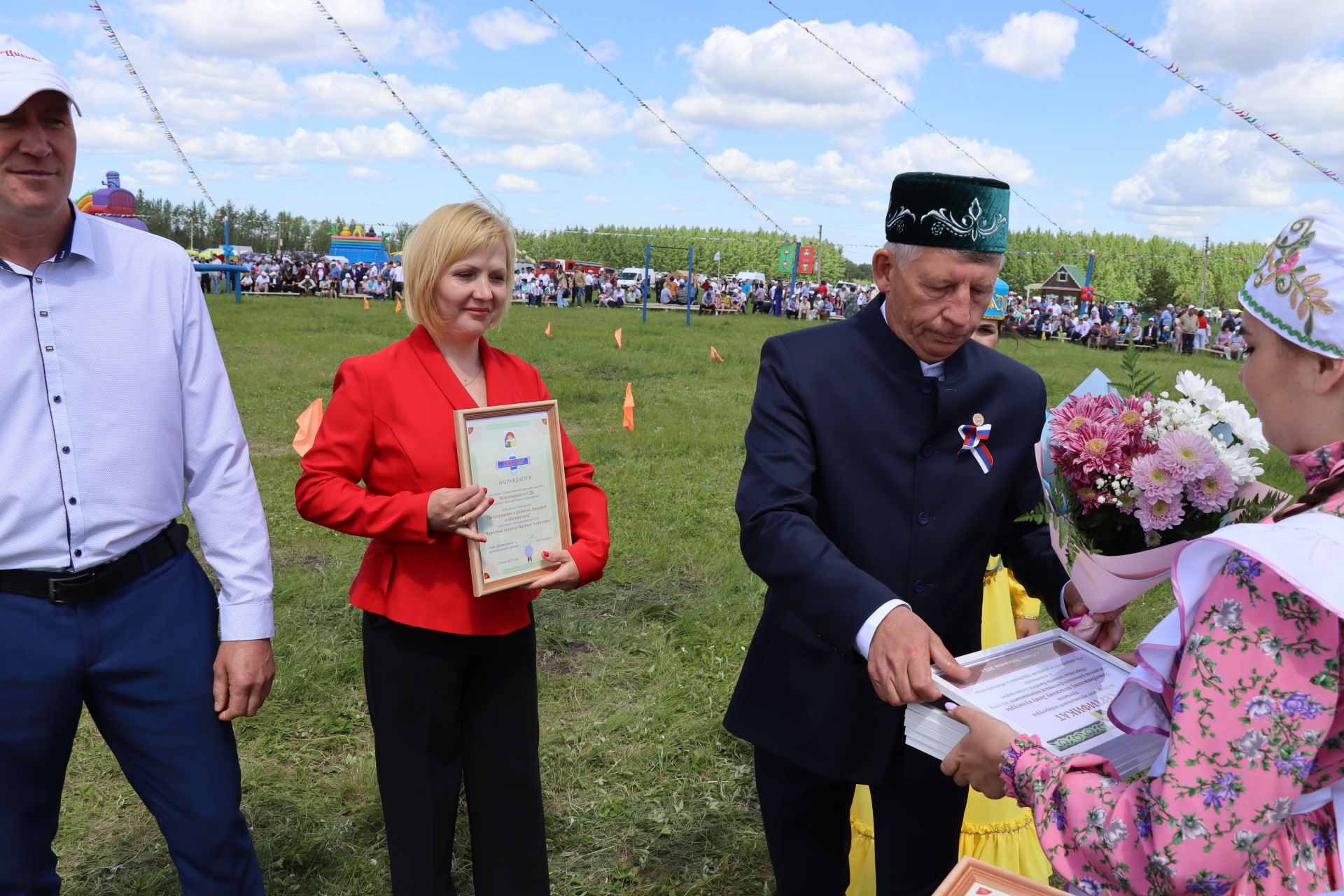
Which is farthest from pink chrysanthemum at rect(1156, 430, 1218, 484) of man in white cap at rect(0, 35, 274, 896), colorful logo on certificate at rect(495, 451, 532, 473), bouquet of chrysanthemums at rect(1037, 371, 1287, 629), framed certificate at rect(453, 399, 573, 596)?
man in white cap at rect(0, 35, 274, 896)

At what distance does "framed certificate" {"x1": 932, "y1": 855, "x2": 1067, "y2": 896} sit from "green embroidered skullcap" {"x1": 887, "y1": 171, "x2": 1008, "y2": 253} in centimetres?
129

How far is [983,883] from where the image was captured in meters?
1.58

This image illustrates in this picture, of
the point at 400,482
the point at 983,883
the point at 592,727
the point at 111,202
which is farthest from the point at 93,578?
the point at 111,202

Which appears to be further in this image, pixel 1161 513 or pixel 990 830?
pixel 990 830

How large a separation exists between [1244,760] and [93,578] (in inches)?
88.5

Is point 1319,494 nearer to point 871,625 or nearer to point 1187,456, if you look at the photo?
point 1187,456

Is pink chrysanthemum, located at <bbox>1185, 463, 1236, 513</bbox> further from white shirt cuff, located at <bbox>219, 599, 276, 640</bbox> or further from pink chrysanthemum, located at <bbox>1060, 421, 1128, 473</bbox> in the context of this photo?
white shirt cuff, located at <bbox>219, 599, 276, 640</bbox>

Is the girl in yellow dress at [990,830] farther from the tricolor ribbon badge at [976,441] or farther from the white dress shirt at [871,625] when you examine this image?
the white dress shirt at [871,625]

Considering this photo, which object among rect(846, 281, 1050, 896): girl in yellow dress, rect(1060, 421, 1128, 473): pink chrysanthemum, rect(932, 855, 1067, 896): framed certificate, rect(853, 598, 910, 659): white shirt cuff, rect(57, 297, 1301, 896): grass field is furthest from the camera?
rect(57, 297, 1301, 896): grass field

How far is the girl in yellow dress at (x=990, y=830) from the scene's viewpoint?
3.28 meters

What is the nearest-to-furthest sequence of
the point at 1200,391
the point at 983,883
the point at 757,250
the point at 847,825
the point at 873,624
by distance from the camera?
the point at 983,883 < the point at 1200,391 < the point at 873,624 < the point at 847,825 < the point at 757,250

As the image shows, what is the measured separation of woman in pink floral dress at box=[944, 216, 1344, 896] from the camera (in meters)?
1.20

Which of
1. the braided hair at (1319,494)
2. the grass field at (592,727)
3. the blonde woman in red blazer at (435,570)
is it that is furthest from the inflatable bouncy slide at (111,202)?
the braided hair at (1319,494)

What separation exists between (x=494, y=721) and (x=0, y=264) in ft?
5.64
